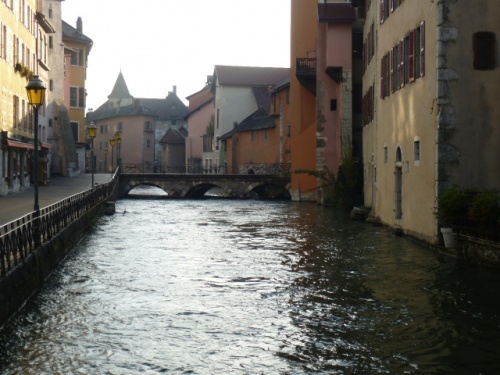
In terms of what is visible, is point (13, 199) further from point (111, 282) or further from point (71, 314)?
point (71, 314)

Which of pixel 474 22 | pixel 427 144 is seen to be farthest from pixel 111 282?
pixel 474 22

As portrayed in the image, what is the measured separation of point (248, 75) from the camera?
276ft

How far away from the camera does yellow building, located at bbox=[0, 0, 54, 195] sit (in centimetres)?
3272

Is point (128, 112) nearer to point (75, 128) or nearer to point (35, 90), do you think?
point (75, 128)

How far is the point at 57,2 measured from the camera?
189ft

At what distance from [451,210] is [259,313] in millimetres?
7784

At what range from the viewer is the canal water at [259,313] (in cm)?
962

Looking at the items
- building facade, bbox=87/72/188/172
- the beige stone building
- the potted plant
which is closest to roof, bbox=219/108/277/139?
building facade, bbox=87/72/188/172

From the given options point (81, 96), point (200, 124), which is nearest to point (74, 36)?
point (81, 96)

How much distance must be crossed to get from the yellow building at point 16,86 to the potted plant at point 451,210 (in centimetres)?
1982

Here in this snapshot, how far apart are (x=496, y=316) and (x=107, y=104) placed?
125m

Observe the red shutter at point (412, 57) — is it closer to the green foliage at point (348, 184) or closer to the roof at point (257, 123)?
the green foliage at point (348, 184)

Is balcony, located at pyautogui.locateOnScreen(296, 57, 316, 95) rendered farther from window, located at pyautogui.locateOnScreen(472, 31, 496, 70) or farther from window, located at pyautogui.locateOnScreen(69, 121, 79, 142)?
window, located at pyautogui.locateOnScreen(472, 31, 496, 70)

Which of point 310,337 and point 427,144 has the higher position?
point 427,144
